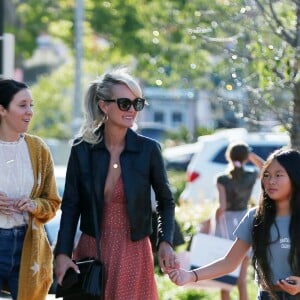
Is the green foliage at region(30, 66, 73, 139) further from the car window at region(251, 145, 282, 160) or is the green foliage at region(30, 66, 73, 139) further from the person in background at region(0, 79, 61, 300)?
the person in background at region(0, 79, 61, 300)

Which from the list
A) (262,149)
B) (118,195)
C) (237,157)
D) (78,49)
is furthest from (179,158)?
(118,195)

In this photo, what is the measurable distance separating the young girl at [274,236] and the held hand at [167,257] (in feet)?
0.19

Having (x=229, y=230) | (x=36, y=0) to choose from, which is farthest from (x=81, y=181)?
(x=36, y=0)

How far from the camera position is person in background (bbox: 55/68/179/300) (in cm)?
554

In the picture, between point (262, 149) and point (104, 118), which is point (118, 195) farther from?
point (262, 149)

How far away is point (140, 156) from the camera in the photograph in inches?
223

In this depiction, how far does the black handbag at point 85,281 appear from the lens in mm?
5379

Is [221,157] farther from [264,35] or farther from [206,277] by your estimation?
[206,277]

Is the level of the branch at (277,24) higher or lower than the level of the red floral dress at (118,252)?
higher

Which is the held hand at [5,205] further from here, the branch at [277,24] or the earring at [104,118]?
the branch at [277,24]

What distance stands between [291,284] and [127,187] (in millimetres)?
1029

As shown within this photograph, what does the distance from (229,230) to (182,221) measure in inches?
160

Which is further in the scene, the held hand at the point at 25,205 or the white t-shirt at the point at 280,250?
the held hand at the point at 25,205

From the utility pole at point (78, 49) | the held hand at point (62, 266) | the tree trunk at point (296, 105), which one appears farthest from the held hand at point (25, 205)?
the utility pole at point (78, 49)
